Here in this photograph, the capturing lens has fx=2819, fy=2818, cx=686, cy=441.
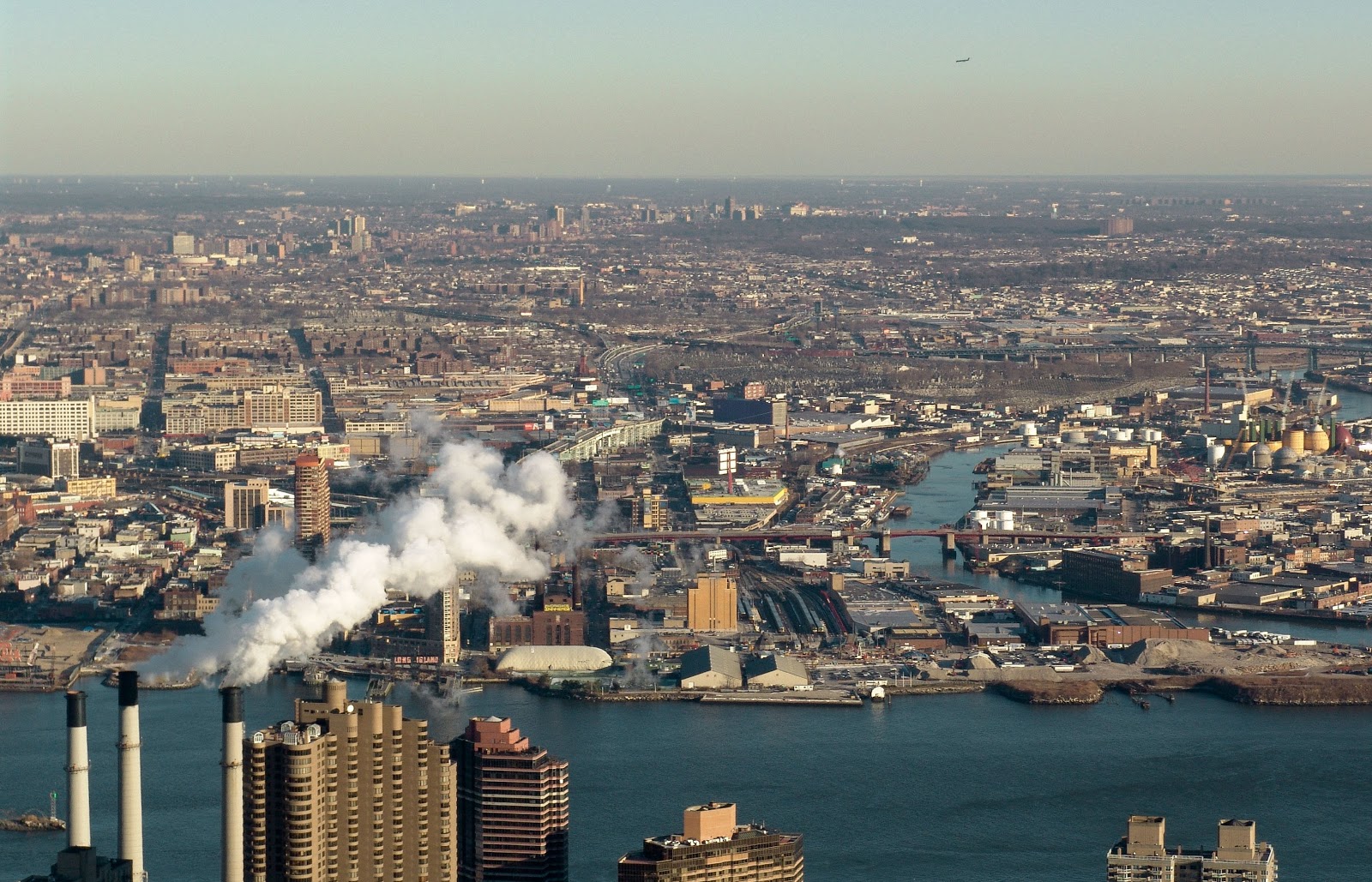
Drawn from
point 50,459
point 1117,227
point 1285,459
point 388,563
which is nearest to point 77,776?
point 388,563

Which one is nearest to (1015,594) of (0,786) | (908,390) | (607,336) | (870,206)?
(0,786)

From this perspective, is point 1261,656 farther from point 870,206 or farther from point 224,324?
point 870,206

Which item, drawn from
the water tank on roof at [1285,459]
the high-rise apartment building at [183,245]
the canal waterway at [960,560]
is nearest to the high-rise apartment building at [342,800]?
the canal waterway at [960,560]

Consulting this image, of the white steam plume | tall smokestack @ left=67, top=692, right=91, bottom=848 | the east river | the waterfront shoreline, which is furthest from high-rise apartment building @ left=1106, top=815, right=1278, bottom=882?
the white steam plume

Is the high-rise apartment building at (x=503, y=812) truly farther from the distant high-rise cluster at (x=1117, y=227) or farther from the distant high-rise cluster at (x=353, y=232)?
the distant high-rise cluster at (x=1117, y=227)

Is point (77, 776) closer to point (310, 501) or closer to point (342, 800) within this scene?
point (342, 800)

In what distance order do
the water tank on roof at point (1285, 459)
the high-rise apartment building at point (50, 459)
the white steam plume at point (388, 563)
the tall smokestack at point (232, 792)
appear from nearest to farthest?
the tall smokestack at point (232, 792), the white steam plume at point (388, 563), the high-rise apartment building at point (50, 459), the water tank on roof at point (1285, 459)
